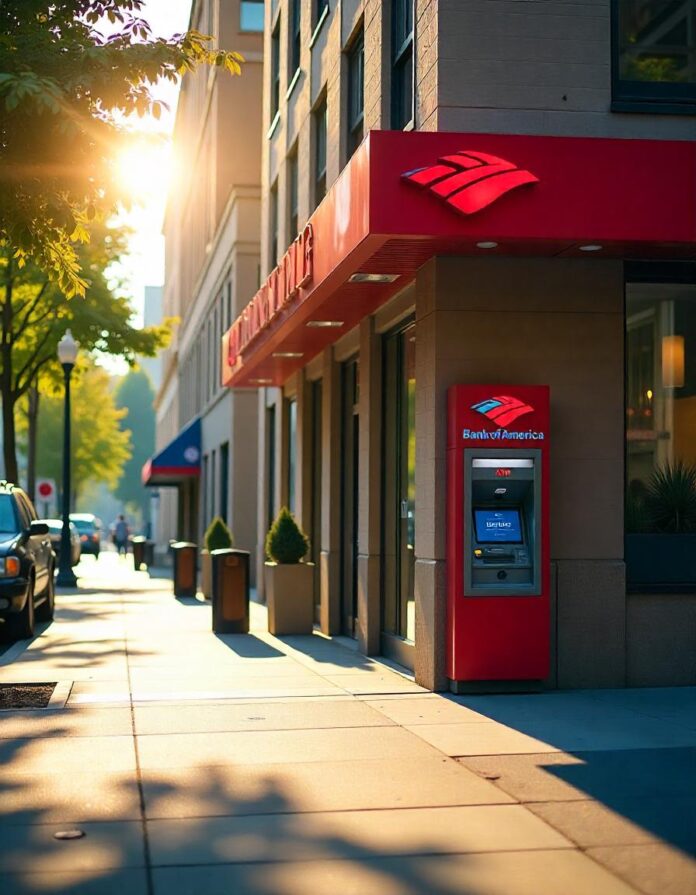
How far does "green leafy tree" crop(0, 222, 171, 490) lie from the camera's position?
32.0m

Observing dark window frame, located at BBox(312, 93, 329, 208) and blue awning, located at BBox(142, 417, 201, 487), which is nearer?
dark window frame, located at BBox(312, 93, 329, 208)

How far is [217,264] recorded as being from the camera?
3662 centimetres

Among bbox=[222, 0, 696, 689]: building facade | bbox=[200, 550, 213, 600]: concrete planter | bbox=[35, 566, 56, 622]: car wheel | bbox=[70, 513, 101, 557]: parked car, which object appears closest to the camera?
bbox=[222, 0, 696, 689]: building facade

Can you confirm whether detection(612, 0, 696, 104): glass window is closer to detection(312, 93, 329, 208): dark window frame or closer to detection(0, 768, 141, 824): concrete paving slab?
detection(312, 93, 329, 208): dark window frame

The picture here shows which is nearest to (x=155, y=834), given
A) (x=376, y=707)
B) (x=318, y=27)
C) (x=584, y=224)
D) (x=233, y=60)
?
(x=376, y=707)

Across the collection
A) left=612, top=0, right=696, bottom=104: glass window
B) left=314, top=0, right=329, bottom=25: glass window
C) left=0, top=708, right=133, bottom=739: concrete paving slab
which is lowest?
left=0, top=708, right=133, bottom=739: concrete paving slab

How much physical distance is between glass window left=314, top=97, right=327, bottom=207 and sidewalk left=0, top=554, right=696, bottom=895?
845cm

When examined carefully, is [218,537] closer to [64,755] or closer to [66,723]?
[66,723]

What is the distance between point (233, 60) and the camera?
1210 centimetres

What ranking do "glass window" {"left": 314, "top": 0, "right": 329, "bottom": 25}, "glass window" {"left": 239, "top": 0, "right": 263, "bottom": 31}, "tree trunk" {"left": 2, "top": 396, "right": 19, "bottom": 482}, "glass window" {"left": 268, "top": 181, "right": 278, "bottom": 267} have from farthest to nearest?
"glass window" {"left": 239, "top": 0, "right": 263, "bottom": 31}, "tree trunk" {"left": 2, "top": 396, "right": 19, "bottom": 482}, "glass window" {"left": 268, "top": 181, "right": 278, "bottom": 267}, "glass window" {"left": 314, "top": 0, "right": 329, "bottom": 25}

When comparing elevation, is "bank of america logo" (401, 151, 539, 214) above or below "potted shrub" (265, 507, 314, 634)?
above

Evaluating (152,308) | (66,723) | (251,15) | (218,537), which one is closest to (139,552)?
(251,15)

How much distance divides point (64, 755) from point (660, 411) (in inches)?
247

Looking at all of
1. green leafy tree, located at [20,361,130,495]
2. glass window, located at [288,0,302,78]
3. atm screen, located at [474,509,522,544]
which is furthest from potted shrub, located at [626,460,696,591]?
green leafy tree, located at [20,361,130,495]
